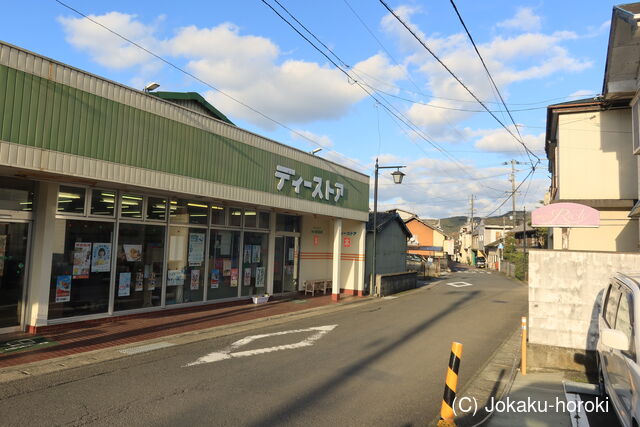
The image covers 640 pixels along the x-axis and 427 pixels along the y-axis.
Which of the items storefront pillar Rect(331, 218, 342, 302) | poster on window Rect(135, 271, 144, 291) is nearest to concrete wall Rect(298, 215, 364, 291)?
storefront pillar Rect(331, 218, 342, 302)

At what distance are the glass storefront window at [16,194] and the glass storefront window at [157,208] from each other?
2979 millimetres

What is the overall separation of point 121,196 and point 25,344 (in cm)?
421

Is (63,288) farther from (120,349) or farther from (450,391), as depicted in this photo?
(450,391)

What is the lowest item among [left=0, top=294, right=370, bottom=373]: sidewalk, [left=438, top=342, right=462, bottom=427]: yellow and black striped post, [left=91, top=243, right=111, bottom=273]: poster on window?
[left=0, top=294, right=370, bottom=373]: sidewalk

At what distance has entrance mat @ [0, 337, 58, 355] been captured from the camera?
777cm

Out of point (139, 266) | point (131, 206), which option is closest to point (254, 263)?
point (139, 266)

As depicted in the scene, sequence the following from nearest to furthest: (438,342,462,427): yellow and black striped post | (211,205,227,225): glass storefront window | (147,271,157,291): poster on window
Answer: (438,342,462,427): yellow and black striped post, (147,271,157,291): poster on window, (211,205,227,225): glass storefront window

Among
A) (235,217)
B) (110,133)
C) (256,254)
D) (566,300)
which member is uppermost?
(110,133)

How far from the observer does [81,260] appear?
10023 mm

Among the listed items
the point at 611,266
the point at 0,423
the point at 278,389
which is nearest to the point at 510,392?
the point at 611,266

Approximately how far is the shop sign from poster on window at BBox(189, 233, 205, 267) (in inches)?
124

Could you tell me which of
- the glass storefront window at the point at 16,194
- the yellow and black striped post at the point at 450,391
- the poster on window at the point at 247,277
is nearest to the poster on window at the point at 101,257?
the glass storefront window at the point at 16,194

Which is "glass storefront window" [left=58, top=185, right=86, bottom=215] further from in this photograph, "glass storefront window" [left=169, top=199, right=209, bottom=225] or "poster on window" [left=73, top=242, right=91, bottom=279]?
"glass storefront window" [left=169, top=199, right=209, bottom=225]

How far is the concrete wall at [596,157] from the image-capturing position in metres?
15.0
